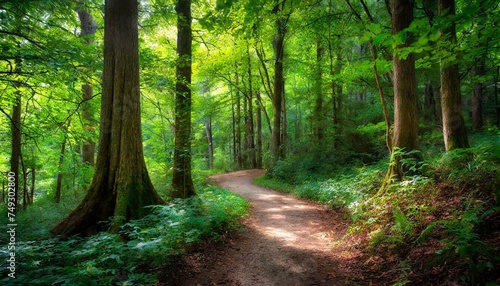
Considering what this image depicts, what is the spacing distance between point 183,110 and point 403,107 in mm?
5969

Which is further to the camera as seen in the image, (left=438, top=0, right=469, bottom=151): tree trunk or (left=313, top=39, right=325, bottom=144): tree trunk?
(left=313, top=39, right=325, bottom=144): tree trunk

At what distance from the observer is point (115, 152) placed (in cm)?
573

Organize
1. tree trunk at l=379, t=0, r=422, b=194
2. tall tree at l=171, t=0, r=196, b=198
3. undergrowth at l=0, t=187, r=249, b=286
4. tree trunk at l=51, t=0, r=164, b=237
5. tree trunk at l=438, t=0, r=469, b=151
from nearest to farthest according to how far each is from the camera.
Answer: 1. undergrowth at l=0, t=187, r=249, b=286
2. tree trunk at l=51, t=0, r=164, b=237
3. tree trunk at l=379, t=0, r=422, b=194
4. tree trunk at l=438, t=0, r=469, b=151
5. tall tree at l=171, t=0, r=196, b=198

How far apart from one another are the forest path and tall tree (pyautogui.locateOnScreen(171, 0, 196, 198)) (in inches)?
94.0

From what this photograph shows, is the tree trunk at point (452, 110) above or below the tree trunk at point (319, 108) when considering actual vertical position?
below

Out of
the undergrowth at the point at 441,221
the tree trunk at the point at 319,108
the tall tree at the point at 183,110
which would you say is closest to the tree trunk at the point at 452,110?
the undergrowth at the point at 441,221

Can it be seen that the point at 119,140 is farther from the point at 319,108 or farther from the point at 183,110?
the point at 319,108

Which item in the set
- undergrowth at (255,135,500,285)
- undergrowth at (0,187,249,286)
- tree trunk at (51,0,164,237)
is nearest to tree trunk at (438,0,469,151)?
undergrowth at (255,135,500,285)

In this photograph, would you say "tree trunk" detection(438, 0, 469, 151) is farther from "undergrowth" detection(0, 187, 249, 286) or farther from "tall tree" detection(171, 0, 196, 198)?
"tall tree" detection(171, 0, 196, 198)

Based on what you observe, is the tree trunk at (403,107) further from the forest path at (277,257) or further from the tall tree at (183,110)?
the tall tree at (183,110)

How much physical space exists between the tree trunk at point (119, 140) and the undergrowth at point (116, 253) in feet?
2.14

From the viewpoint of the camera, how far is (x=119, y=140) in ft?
18.9

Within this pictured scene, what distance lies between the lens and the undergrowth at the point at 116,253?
3.26m

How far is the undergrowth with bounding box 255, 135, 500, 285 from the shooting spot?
117 inches
